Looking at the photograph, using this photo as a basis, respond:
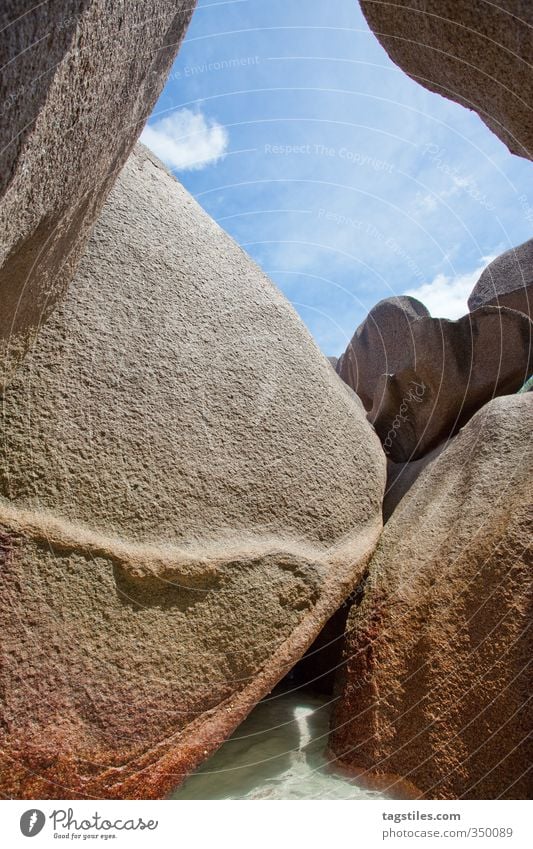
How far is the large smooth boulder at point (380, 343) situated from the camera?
148 inches

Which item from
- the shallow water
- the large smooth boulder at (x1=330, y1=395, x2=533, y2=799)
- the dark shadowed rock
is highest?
the dark shadowed rock

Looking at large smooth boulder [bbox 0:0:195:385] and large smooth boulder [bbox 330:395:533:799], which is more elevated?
large smooth boulder [bbox 0:0:195:385]

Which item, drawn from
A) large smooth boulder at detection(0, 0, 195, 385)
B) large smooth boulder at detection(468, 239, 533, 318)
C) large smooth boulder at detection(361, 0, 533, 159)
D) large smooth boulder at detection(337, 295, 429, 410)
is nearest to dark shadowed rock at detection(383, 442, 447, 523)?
large smooth boulder at detection(337, 295, 429, 410)

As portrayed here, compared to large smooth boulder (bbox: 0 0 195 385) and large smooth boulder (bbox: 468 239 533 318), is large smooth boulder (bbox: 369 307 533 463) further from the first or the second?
large smooth boulder (bbox: 0 0 195 385)

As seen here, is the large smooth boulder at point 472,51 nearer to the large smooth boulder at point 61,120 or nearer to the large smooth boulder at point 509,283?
the large smooth boulder at point 61,120

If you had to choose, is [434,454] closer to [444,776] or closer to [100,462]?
[444,776]

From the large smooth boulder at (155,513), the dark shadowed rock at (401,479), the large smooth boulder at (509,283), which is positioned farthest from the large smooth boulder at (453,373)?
the large smooth boulder at (155,513)

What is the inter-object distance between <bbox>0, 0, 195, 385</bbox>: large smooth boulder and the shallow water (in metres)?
1.32

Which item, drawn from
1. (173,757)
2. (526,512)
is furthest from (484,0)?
(173,757)

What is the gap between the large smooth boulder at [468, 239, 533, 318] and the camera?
3529mm

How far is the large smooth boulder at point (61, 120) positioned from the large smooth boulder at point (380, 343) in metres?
2.43

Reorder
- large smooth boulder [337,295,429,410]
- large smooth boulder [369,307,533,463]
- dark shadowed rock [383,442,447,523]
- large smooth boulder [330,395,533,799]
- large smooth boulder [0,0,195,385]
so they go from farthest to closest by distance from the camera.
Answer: large smooth boulder [337,295,429,410] < large smooth boulder [369,307,533,463] < dark shadowed rock [383,442,447,523] < large smooth boulder [330,395,533,799] < large smooth boulder [0,0,195,385]

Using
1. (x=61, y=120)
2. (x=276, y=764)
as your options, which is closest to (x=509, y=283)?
(x=276, y=764)

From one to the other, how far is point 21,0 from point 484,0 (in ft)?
3.29
